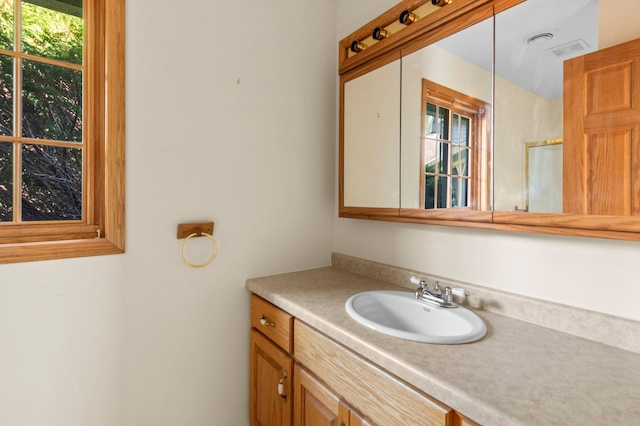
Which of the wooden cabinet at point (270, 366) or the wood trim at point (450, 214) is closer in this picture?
the wood trim at point (450, 214)

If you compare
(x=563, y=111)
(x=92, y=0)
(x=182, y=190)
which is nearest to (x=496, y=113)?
(x=563, y=111)

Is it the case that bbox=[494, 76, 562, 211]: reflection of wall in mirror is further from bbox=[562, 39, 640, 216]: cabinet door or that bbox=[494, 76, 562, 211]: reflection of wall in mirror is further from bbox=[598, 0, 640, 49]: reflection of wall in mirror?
bbox=[598, 0, 640, 49]: reflection of wall in mirror

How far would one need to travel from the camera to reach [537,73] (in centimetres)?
93

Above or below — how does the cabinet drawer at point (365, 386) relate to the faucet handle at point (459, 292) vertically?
below

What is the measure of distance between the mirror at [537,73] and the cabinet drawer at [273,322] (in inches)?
33.0

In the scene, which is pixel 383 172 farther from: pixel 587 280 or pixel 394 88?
pixel 587 280

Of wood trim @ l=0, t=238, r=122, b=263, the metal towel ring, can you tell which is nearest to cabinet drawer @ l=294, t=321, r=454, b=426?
the metal towel ring

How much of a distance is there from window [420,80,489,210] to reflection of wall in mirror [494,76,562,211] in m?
0.04

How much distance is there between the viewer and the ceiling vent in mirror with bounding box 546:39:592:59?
0.84 metres

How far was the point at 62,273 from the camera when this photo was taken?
1187 millimetres

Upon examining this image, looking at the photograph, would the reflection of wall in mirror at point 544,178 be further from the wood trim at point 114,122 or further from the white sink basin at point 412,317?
the wood trim at point 114,122

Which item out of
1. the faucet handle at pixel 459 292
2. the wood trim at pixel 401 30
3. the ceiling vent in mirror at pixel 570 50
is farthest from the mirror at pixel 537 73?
the faucet handle at pixel 459 292

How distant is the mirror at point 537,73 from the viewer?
831 millimetres

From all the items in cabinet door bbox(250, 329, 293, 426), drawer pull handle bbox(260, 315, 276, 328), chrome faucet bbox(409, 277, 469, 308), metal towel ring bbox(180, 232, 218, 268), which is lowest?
cabinet door bbox(250, 329, 293, 426)
